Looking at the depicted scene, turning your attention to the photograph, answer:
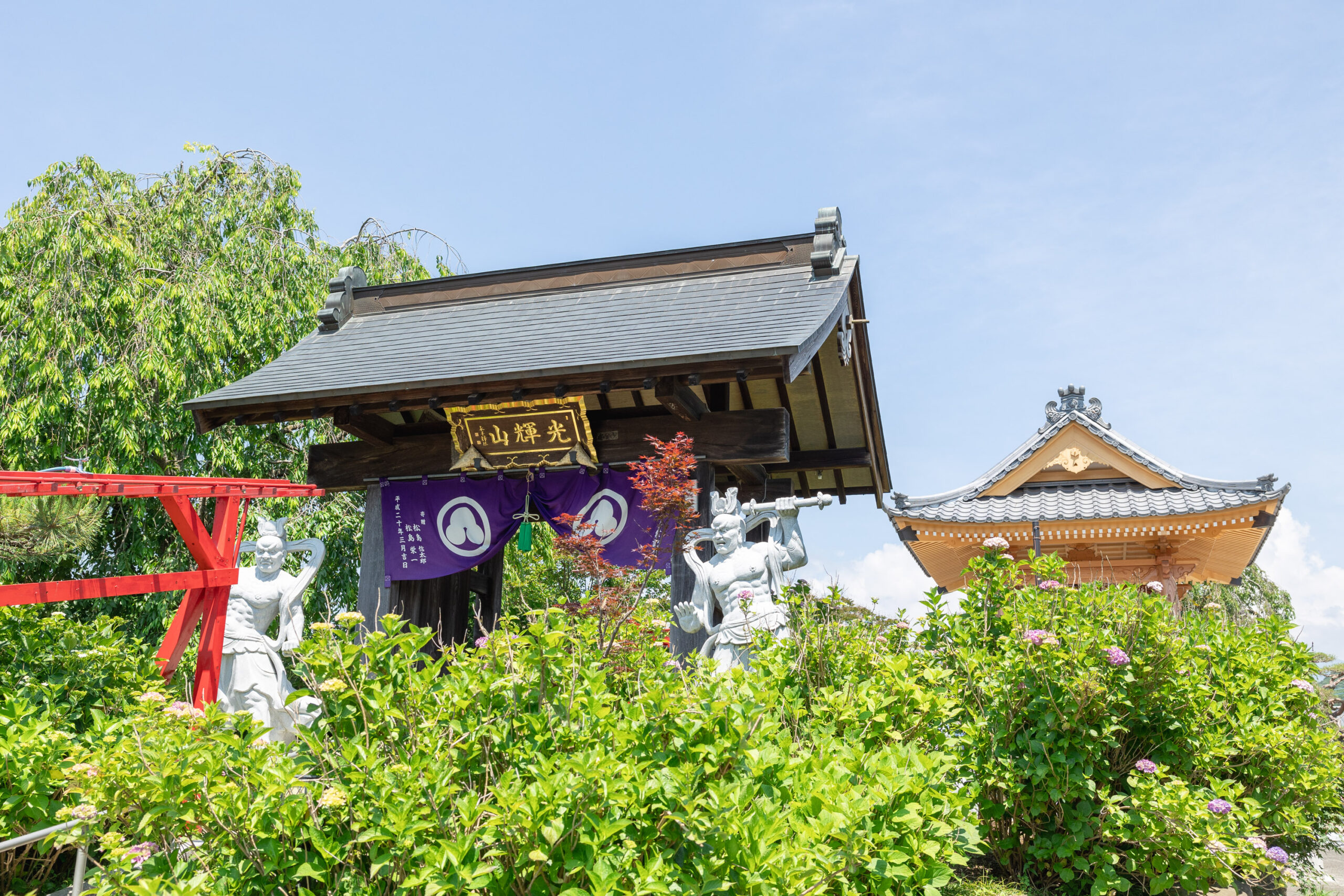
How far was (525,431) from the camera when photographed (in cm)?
784

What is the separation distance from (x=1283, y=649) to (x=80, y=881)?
20.8 feet

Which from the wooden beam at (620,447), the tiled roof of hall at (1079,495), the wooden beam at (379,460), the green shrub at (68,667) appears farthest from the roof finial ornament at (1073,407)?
the green shrub at (68,667)

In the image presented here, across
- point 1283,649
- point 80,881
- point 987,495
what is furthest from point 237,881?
point 987,495

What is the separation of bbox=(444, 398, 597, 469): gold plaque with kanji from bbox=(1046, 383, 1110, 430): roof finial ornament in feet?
25.7

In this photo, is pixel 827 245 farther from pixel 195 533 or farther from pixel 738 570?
pixel 195 533

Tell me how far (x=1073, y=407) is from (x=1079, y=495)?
1.45m

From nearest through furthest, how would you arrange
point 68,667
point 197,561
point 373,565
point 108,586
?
1. point 68,667
2. point 108,586
3. point 197,561
4. point 373,565

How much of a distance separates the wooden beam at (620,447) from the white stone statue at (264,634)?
1533 mm

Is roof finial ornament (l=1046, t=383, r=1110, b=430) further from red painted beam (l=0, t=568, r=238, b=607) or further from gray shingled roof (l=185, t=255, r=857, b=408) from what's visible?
red painted beam (l=0, t=568, r=238, b=607)

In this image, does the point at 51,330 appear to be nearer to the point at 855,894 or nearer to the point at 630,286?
the point at 630,286

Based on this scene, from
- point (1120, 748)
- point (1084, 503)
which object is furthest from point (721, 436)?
point (1084, 503)

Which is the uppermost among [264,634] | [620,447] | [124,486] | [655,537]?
[620,447]

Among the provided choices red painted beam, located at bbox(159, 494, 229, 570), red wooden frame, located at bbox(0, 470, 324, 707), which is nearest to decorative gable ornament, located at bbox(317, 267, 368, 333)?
red wooden frame, located at bbox(0, 470, 324, 707)

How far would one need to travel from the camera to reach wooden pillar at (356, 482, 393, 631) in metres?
8.12
